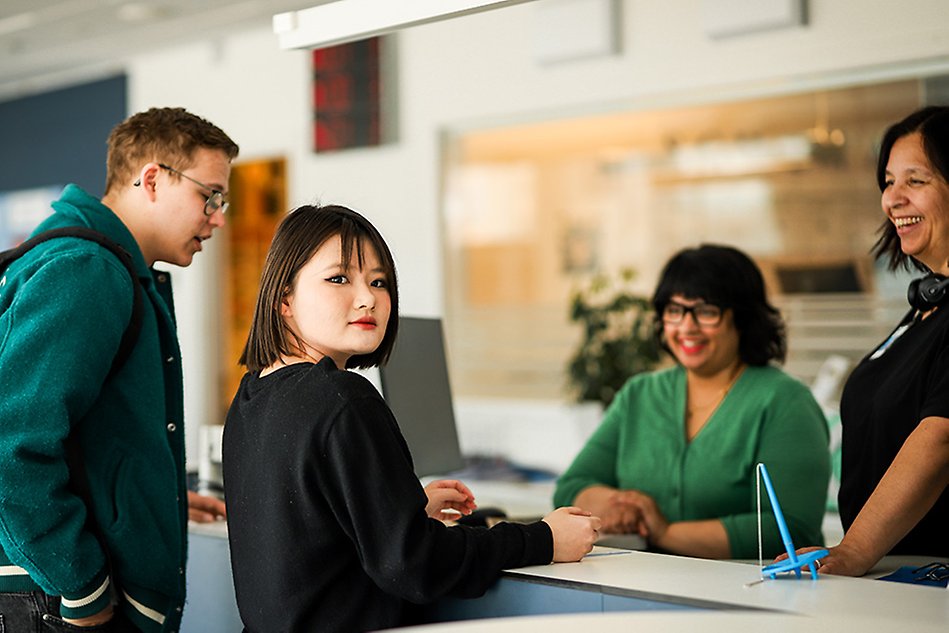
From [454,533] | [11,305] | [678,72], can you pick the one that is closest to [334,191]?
[678,72]

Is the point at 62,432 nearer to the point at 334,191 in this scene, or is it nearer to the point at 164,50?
the point at 334,191

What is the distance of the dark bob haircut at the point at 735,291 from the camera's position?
3.07 meters

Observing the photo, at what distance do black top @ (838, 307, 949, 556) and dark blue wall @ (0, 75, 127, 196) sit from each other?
673 cm

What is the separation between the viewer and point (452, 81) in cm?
634

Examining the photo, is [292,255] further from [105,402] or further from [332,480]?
[105,402]

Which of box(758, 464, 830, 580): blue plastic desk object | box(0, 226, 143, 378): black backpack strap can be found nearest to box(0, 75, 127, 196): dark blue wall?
box(0, 226, 143, 378): black backpack strap

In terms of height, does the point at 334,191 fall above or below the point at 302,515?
above

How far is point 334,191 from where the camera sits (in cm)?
688

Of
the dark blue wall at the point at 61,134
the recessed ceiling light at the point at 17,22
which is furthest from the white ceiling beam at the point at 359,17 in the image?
the dark blue wall at the point at 61,134

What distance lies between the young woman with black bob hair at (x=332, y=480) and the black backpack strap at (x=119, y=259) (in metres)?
0.31

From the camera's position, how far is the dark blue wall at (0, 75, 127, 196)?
27.6 feet

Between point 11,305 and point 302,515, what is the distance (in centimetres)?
74

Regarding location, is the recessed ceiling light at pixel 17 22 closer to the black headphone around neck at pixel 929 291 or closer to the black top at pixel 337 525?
the black top at pixel 337 525

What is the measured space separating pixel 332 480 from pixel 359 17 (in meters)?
1.18
